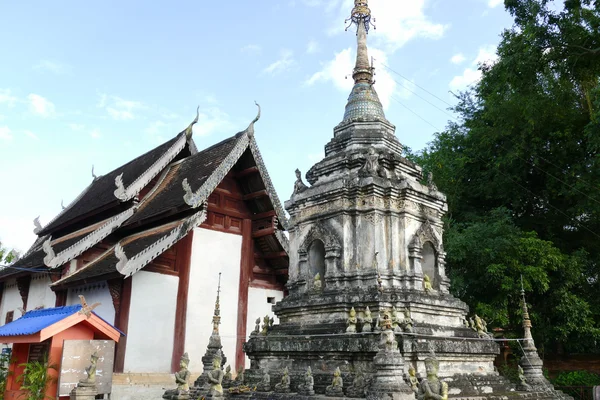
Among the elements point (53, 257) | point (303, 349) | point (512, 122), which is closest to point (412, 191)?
point (303, 349)

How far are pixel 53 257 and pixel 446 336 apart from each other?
8953mm

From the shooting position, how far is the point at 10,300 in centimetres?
1744

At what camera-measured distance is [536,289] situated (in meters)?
16.4

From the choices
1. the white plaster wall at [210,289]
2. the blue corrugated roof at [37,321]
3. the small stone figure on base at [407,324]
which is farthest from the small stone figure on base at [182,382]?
the small stone figure on base at [407,324]

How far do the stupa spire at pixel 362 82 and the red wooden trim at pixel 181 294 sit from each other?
5.15m

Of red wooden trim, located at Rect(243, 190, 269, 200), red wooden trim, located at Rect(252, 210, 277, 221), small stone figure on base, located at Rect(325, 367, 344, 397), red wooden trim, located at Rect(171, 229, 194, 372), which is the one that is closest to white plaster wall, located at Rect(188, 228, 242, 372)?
red wooden trim, located at Rect(171, 229, 194, 372)

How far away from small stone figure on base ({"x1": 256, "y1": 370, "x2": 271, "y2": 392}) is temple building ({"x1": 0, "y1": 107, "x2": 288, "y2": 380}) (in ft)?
13.5

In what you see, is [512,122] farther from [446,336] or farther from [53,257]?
[53,257]

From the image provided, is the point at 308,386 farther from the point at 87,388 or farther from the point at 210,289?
the point at 210,289

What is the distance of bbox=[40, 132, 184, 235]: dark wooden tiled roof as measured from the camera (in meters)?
15.7

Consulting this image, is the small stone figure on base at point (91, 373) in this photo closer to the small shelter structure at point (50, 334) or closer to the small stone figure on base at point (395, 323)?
the small shelter structure at point (50, 334)

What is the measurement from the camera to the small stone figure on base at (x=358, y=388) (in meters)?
7.43

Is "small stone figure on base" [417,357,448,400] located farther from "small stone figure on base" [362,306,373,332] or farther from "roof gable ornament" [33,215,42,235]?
"roof gable ornament" [33,215,42,235]

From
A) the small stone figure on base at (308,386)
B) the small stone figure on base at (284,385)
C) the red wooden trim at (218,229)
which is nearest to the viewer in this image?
the small stone figure on base at (308,386)
